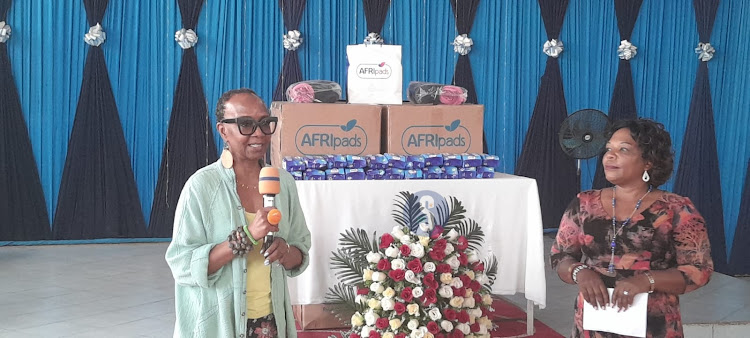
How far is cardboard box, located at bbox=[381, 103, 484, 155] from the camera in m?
4.36

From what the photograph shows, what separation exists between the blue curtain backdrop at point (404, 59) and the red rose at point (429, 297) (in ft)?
18.3

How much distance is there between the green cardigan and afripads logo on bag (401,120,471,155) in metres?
2.32

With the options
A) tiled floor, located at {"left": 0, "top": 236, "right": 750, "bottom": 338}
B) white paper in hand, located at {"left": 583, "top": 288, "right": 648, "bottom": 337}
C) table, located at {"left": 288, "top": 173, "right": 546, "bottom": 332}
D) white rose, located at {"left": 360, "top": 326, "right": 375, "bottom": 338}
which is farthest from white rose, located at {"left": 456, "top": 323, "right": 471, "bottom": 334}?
tiled floor, located at {"left": 0, "top": 236, "right": 750, "bottom": 338}

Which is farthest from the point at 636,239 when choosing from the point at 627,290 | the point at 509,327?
the point at 509,327

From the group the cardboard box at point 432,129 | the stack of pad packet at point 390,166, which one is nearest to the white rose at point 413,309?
the stack of pad packet at point 390,166

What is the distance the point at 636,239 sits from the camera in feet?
7.52

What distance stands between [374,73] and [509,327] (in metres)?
1.70

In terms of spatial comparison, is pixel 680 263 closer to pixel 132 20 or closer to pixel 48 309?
pixel 48 309

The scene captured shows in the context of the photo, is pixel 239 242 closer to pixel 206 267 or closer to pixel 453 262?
pixel 206 267

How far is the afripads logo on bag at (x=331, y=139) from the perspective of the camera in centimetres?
424

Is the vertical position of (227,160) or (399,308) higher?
(227,160)

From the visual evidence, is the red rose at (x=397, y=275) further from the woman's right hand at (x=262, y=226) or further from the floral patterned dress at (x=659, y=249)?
the woman's right hand at (x=262, y=226)

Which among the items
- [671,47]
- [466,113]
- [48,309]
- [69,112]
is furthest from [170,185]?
[671,47]

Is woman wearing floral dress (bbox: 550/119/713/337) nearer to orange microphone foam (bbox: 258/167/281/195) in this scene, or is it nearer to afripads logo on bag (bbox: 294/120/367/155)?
orange microphone foam (bbox: 258/167/281/195)
